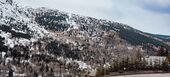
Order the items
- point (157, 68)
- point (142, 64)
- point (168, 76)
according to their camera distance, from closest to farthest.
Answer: point (168, 76) → point (157, 68) → point (142, 64)

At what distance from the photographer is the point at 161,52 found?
173 meters

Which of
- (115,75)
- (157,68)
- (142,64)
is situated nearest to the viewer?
(115,75)

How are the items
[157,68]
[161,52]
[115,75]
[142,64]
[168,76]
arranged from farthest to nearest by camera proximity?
1. [161,52]
2. [142,64]
3. [157,68]
4. [115,75]
5. [168,76]

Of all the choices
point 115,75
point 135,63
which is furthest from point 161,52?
point 115,75

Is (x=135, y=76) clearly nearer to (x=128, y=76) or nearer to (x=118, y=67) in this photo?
(x=128, y=76)

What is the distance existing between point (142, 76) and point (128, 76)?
2.58m

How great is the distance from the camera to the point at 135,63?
11769cm

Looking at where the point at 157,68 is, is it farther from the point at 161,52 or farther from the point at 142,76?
the point at 161,52

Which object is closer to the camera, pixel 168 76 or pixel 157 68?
pixel 168 76

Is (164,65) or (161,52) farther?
(161,52)

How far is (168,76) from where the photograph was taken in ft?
271

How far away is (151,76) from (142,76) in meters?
1.68

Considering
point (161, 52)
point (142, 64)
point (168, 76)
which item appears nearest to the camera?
point (168, 76)

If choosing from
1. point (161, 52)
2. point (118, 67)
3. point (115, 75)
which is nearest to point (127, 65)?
point (118, 67)
